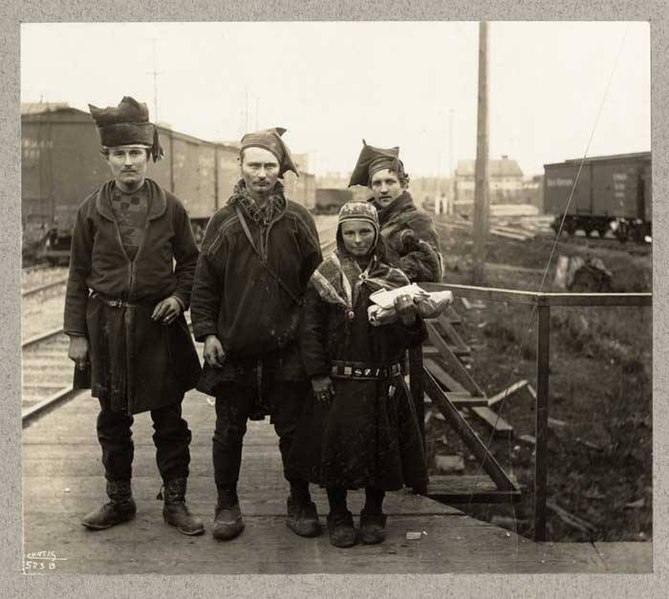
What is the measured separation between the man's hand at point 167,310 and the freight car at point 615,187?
1.75 meters

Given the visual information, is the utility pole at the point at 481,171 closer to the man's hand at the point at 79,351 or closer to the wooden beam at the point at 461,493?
the wooden beam at the point at 461,493

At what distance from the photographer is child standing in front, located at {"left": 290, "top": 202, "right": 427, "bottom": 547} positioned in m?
3.48

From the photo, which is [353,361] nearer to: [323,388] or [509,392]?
[323,388]

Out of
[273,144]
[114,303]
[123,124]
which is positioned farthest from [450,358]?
[123,124]

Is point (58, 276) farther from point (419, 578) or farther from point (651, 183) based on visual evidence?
point (651, 183)

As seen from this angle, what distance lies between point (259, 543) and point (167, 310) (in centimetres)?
108

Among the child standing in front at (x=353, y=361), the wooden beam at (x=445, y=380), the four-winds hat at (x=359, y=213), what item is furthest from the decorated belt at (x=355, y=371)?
the wooden beam at (x=445, y=380)

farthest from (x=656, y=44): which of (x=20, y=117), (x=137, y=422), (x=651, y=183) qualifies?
(x=137, y=422)

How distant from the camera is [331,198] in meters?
4.38

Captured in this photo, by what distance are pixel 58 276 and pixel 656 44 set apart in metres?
3.04

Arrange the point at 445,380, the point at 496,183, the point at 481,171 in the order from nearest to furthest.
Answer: the point at 481,171, the point at 496,183, the point at 445,380

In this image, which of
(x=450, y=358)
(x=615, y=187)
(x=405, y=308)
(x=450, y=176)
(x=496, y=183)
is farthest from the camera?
(x=496, y=183)

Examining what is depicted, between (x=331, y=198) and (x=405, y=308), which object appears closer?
(x=405, y=308)

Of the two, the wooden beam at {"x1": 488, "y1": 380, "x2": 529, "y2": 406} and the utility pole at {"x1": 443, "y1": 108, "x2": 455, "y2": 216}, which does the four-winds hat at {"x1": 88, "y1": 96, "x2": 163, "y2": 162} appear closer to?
the utility pole at {"x1": 443, "y1": 108, "x2": 455, "y2": 216}
